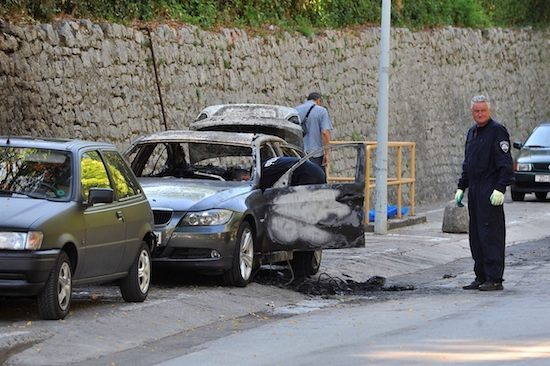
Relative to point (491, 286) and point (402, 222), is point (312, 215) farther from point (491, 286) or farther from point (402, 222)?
point (402, 222)

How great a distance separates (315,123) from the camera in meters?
18.6

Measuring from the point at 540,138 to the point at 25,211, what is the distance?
19.9 m

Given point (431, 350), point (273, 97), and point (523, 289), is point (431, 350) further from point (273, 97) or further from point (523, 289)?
point (273, 97)

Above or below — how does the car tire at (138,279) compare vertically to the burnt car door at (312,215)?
below

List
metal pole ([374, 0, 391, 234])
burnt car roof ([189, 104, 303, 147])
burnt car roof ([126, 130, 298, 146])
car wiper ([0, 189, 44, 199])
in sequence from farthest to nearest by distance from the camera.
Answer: metal pole ([374, 0, 391, 234])
burnt car roof ([189, 104, 303, 147])
burnt car roof ([126, 130, 298, 146])
car wiper ([0, 189, 44, 199])

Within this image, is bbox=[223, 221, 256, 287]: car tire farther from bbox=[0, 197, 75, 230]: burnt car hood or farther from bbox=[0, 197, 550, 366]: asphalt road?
bbox=[0, 197, 75, 230]: burnt car hood

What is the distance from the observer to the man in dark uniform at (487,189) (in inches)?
495

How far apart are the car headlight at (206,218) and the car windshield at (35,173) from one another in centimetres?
180

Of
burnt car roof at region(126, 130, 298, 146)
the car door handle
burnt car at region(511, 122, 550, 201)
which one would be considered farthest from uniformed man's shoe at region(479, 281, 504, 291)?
burnt car at region(511, 122, 550, 201)

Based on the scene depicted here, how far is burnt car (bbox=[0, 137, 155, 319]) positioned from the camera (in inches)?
369

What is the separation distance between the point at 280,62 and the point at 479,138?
33.2 feet

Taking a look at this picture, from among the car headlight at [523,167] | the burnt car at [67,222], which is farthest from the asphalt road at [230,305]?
the car headlight at [523,167]

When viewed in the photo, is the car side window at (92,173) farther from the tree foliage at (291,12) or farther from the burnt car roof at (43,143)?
the tree foliage at (291,12)

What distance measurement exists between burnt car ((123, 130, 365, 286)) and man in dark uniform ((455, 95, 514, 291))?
1.18 m
